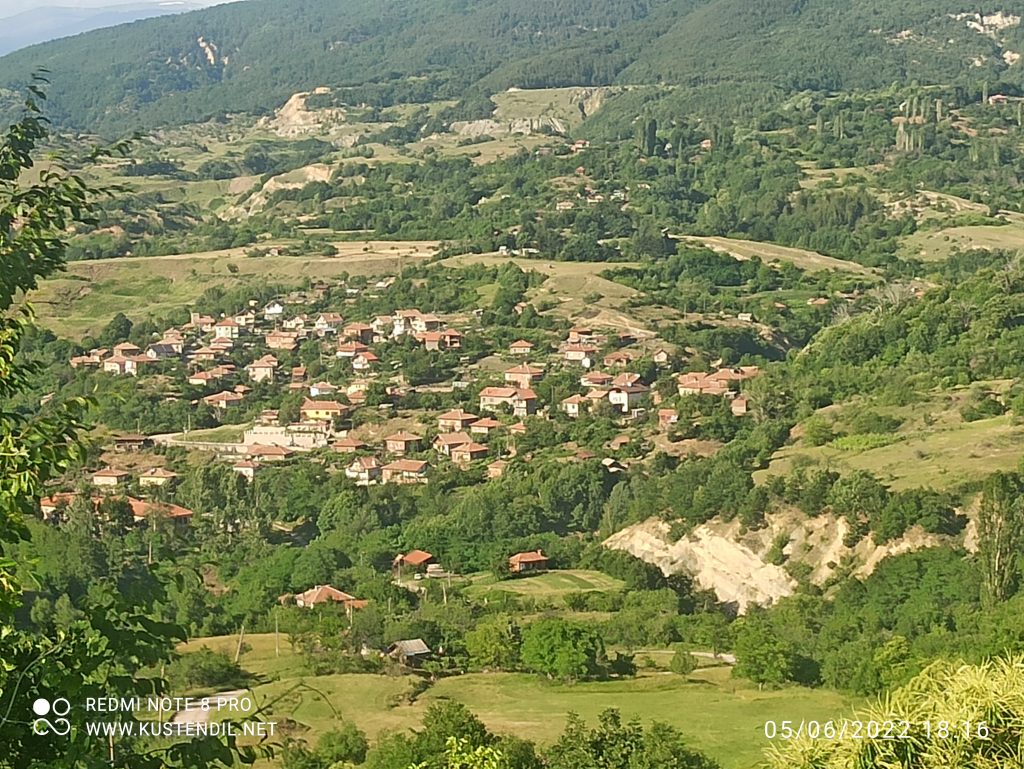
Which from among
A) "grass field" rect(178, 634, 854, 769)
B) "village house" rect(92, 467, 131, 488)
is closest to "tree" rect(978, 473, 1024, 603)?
"grass field" rect(178, 634, 854, 769)

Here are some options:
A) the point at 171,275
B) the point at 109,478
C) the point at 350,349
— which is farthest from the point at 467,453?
the point at 171,275

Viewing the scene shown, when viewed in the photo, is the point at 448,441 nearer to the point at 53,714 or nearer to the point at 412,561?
the point at 412,561

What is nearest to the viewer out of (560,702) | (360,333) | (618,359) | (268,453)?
(560,702)

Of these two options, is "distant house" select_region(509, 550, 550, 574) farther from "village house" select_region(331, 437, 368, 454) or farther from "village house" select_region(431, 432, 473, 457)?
"village house" select_region(331, 437, 368, 454)

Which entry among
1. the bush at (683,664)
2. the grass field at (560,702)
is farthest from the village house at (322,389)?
the bush at (683,664)

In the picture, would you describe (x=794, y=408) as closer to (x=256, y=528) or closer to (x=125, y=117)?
(x=256, y=528)

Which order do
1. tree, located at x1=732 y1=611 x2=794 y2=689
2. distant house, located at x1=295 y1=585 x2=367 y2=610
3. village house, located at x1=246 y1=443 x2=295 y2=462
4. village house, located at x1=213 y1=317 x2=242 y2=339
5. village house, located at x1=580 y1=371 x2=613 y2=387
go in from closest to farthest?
tree, located at x1=732 y1=611 x2=794 y2=689, distant house, located at x1=295 y1=585 x2=367 y2=610, village house, located at x1=246 y1=443 x2=295 y2=462, village house, located at x1=580 y1=371 x2=613 y2=387, village house, located at x1=213 y1=317 x2=242 y2=339
